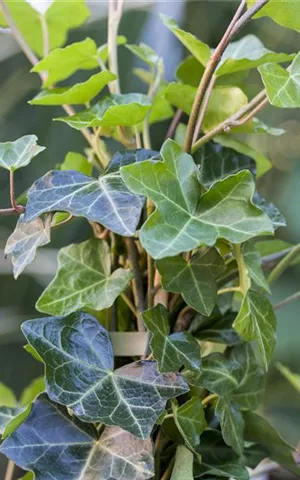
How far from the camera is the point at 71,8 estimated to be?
757 millimetres

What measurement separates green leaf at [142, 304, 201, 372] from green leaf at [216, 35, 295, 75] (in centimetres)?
28

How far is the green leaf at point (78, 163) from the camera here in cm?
67

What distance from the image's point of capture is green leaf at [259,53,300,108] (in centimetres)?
50

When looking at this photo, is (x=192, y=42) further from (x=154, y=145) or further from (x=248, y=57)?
(x=154, y=145)

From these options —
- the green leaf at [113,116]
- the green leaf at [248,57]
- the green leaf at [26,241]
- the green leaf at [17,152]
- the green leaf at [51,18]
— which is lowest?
the green leaf at [26,241]

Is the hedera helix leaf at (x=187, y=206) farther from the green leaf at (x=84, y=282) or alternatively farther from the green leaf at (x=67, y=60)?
the green leaf at (x=67, y=60)

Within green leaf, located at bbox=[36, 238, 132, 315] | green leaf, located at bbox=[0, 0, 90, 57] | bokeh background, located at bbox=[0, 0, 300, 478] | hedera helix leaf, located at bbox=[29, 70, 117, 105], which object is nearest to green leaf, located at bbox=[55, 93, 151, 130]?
hedera helix leaf, located at bbox=[29, 70, 117, 105]

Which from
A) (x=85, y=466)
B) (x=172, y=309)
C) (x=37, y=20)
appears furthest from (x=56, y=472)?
(x=37, y=20)

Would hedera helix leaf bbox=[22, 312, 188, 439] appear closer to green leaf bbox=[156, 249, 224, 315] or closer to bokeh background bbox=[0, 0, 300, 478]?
green leaf bbox=[156, 249, 224, 315]

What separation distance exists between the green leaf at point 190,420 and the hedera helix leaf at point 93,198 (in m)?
0.18

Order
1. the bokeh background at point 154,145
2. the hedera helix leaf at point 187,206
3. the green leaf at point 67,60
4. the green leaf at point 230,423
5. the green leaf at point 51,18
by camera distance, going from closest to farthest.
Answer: the hedera helix leaf at point 187,206 < the green leaf at point 230,423 < the green leaf at point 67,60 < the green leaf at point 51,18 < the bokeh background at point 154,145

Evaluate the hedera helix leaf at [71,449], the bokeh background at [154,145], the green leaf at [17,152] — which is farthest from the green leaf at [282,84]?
the bokeh background at [154,145]

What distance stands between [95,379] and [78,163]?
0.30 meters

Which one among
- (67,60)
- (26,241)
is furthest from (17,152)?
(67,60)
